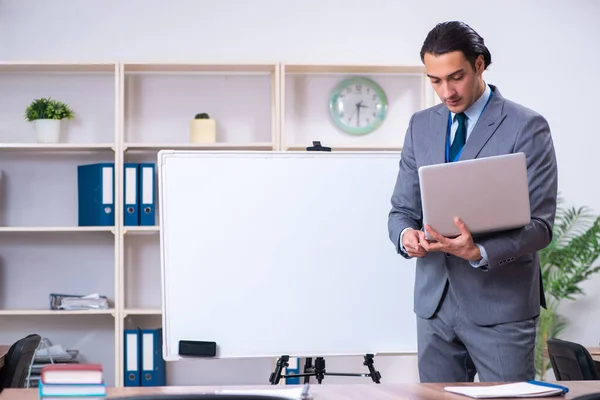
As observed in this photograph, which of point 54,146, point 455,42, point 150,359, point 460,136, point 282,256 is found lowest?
point 150,359

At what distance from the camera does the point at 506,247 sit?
6.40 ft

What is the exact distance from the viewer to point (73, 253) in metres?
4.35

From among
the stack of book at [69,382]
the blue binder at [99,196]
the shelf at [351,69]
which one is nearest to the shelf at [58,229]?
the blue binder at [99,196]

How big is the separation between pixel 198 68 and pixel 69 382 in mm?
2942

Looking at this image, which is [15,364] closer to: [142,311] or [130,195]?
[142,311]

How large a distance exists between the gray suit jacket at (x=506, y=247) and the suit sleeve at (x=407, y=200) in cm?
10

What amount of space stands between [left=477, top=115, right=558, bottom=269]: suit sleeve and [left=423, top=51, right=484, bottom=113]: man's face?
172 mm

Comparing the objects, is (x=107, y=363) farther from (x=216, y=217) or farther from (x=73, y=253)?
(x=216, y=217)

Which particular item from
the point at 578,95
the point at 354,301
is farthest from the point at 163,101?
the point at 578,95

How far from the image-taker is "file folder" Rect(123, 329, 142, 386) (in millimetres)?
4000

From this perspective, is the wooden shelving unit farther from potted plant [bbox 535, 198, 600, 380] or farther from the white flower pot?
potted plant [bbox 535, 198, 600, 380]

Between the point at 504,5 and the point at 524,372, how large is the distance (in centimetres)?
302

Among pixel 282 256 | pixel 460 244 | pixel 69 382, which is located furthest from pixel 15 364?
pixel 460 244

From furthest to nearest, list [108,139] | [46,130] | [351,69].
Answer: [108,139], [351,69], [46,130]
